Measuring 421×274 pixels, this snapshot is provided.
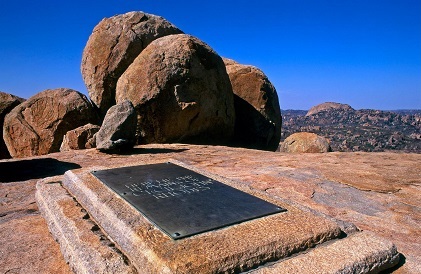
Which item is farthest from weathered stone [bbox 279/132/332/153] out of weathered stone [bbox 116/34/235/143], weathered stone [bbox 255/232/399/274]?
weathered stone [bbox 255/232/399/274]

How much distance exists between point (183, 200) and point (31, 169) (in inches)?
132

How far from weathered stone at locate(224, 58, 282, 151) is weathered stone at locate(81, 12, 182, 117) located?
101 inches

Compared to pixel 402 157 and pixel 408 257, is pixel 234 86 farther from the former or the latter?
pixel 408 257

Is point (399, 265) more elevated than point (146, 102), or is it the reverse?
point (146, 102)

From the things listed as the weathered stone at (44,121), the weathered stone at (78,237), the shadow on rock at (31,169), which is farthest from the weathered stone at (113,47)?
the weathered stone at (78,237)

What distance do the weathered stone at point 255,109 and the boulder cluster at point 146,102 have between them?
0.03m

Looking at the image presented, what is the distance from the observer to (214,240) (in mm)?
1902

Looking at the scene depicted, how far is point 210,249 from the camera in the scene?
5.89 ft

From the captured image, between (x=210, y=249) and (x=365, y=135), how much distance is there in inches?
1152

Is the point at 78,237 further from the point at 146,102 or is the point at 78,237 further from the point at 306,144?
the point at 306,144

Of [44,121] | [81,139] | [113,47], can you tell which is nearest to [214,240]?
[81,139]

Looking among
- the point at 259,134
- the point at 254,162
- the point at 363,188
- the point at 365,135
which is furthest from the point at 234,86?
the point at 365,135

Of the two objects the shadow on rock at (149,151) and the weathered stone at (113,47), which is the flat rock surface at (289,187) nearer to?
the shadow on rock at (149,151)

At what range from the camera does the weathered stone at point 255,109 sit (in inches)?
359
